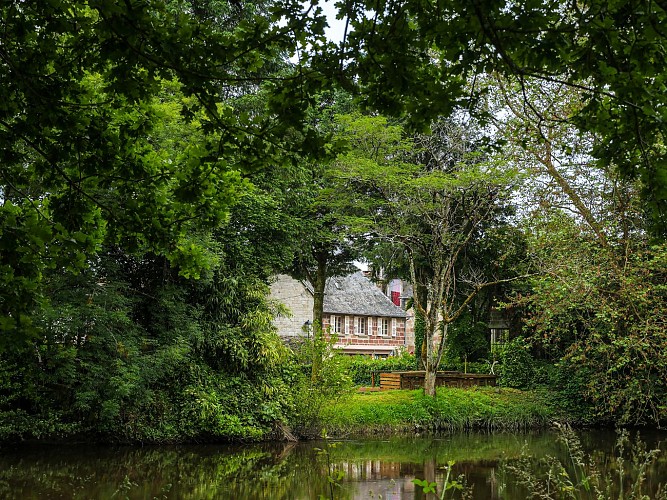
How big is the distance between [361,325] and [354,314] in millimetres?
Answer: 1318

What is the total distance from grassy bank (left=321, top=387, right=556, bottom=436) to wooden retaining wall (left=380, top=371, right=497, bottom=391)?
0.84 meters

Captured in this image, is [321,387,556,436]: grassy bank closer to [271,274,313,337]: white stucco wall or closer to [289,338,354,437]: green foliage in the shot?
[289,338,354,437]: green foliage

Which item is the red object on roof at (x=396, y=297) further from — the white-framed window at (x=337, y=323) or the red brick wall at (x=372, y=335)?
the white-framed window at (x=337, y=323)

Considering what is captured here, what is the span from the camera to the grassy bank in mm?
19953

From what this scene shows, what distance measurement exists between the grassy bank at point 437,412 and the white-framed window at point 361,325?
18616 millimetres

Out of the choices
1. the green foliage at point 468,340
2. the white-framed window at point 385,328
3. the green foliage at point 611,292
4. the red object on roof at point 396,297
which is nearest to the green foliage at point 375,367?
the green foliage at point 468,340

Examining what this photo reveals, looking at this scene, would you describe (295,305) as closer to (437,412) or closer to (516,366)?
(516,366)

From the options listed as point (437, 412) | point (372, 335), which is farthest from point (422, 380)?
point (372, 335)

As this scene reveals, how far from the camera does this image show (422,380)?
2441cm

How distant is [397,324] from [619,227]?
30655mm

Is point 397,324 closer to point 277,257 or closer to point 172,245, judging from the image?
point 277,257

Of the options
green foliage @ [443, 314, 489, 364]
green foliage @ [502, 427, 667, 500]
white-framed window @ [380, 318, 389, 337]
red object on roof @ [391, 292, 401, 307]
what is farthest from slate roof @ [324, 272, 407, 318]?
green foliage @ [502, 427, 667, 500]

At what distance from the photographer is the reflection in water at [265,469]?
1184 cm

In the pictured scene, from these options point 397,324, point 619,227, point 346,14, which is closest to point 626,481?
point 619,227
